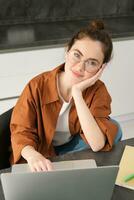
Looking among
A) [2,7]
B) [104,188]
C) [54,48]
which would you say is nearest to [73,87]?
[104,188]

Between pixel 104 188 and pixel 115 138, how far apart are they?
0.48 m

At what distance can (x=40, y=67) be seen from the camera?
246 cm

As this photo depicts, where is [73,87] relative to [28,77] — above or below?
above

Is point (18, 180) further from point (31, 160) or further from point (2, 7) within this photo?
point (2, 7)

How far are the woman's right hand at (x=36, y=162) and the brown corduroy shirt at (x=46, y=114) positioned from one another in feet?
0.27

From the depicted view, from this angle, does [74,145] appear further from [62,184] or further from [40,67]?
[40,67]

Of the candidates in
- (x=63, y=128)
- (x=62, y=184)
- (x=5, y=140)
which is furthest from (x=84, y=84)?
(x=62, y=184)

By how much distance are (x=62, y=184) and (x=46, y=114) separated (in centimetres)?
57

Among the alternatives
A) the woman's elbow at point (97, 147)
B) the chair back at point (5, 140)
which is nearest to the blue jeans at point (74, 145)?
the woman's elbow at point (97, 147)

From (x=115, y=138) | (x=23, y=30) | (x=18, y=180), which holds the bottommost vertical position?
(x=115, y=138)

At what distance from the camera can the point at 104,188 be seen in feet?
2.98

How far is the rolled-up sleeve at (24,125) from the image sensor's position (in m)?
1.29

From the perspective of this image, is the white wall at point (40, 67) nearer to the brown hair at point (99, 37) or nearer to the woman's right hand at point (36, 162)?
the brown hair at point (99, 37)

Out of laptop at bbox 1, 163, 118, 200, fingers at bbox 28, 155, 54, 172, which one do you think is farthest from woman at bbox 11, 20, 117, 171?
laptop at bbox 1, 163, 118, 200
